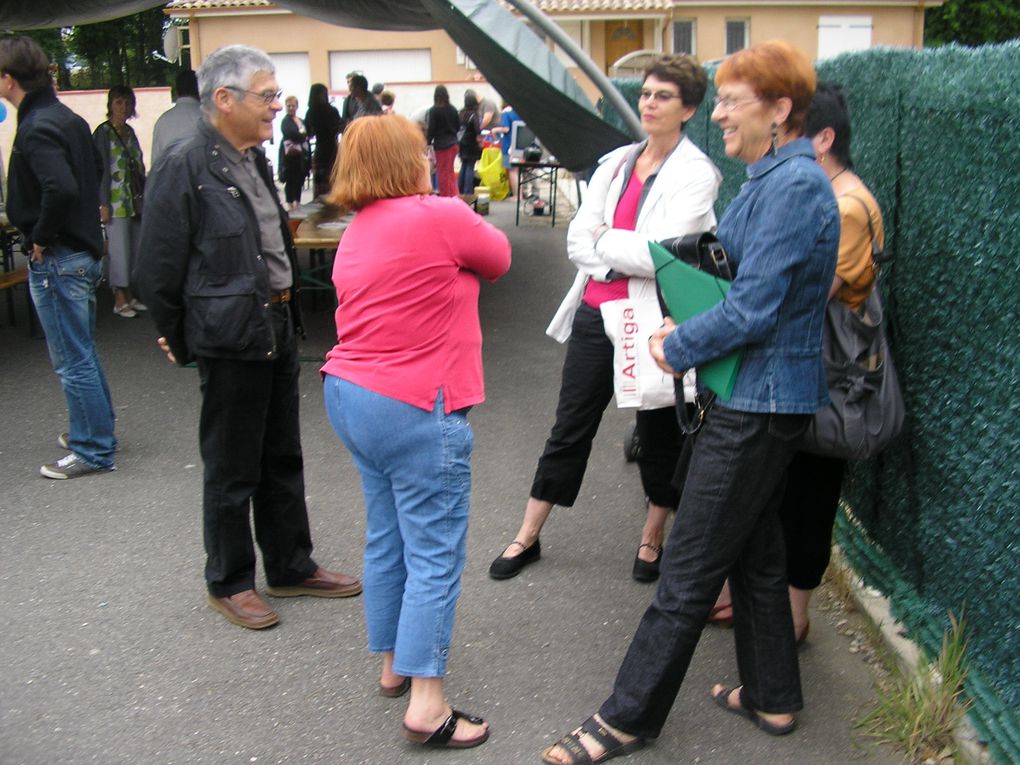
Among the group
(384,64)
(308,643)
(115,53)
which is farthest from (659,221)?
(115,53)

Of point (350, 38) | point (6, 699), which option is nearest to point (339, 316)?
point (6, 699)

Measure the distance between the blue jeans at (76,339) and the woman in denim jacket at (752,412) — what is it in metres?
3.41

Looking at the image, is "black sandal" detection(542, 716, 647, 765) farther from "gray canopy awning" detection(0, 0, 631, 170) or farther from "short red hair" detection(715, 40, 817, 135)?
"gray canopy awning" detection(0, 0, 631, 170)

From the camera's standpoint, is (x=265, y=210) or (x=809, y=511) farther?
(x=265, y=210)

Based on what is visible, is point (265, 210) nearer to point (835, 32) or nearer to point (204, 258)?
point (204, 258)

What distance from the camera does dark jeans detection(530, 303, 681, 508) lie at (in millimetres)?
4129

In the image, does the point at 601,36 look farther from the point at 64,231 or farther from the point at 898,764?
the point at 898,764

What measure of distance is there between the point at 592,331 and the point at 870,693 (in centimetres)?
159

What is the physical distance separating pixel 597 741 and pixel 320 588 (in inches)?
57.0

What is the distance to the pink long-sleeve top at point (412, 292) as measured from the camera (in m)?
2.99

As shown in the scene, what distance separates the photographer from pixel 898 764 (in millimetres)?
3100

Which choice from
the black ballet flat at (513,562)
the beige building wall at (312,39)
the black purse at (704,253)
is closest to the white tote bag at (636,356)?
the black purse at (704,253)

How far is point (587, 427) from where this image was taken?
13.9ft

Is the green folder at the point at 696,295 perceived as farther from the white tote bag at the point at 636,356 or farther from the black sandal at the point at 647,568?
the black sandal at the point at 647,568
